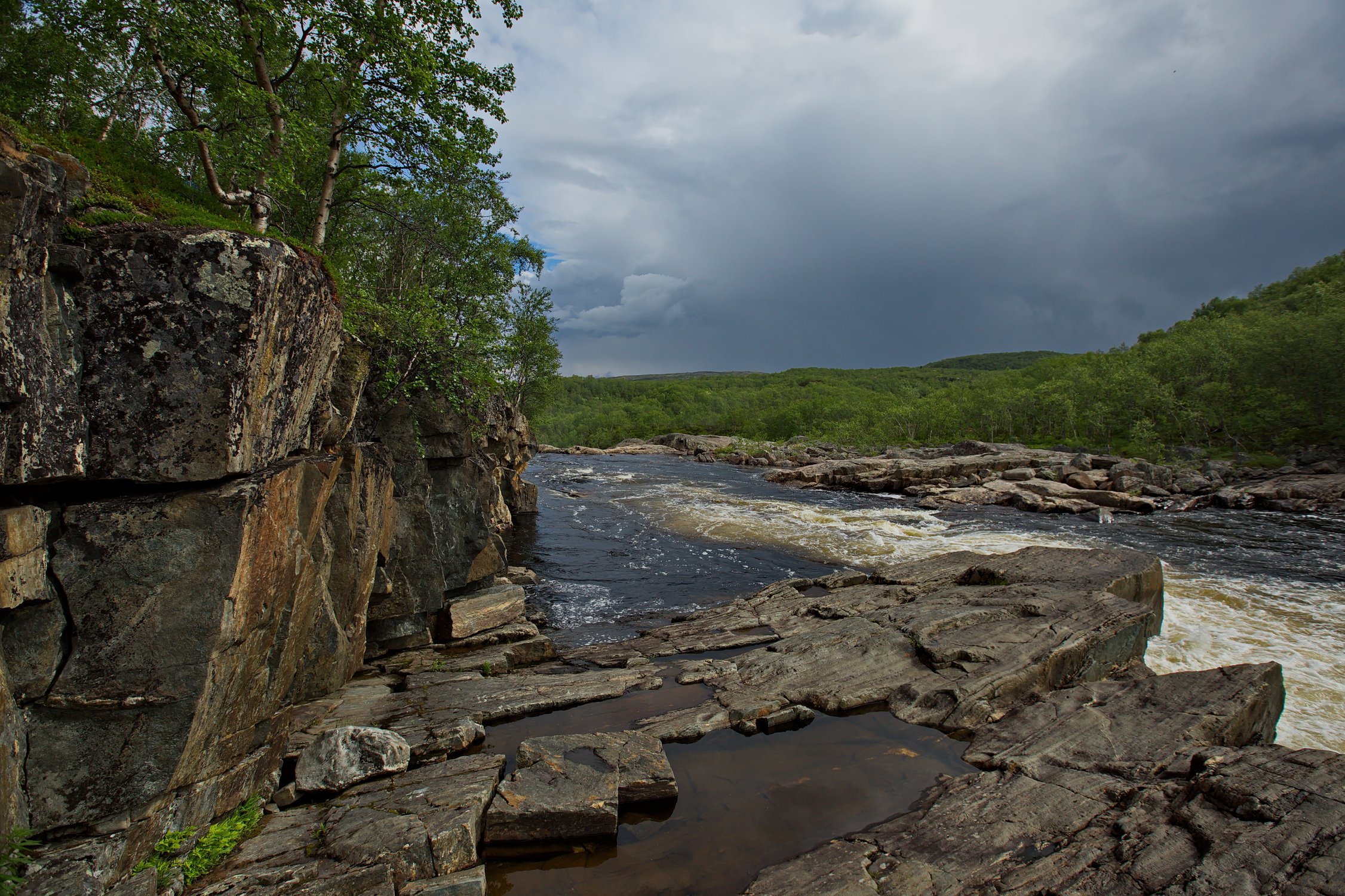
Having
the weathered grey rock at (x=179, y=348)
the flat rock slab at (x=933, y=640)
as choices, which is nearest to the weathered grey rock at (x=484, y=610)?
the flat rock slab at (x=933, y=640)

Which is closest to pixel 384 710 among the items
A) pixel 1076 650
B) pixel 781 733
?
pixel 781 733

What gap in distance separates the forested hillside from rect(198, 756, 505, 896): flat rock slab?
133 ft

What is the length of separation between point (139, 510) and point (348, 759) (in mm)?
Answer: 4699

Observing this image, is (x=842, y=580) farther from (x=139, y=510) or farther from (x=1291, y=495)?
(x=1291, y=495)

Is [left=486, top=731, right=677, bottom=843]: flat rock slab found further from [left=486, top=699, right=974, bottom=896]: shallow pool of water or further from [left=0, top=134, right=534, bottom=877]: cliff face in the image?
[left=0, top=134, right=534, bottom=877]: cliff face

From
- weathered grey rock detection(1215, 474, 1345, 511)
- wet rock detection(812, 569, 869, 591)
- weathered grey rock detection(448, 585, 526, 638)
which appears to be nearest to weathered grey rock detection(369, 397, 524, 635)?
weathered grey rock detection(448, 585, 526, 638)

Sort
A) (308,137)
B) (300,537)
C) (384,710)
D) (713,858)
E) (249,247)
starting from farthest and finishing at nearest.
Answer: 1. (308,137)
2. (384,710)
3. (300,537)
4. (713,858)
5. (249,247)

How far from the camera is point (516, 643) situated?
1492 centimetres

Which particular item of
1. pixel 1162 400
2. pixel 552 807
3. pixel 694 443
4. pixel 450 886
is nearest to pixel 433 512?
pixel 552 807

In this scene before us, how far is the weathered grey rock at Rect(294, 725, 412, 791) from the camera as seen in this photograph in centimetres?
846

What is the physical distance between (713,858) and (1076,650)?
9865 mm

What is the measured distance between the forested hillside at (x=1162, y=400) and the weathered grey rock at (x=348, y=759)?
1557 inches

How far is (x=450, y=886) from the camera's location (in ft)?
22.0

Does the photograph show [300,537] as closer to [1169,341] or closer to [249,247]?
[249,247]
